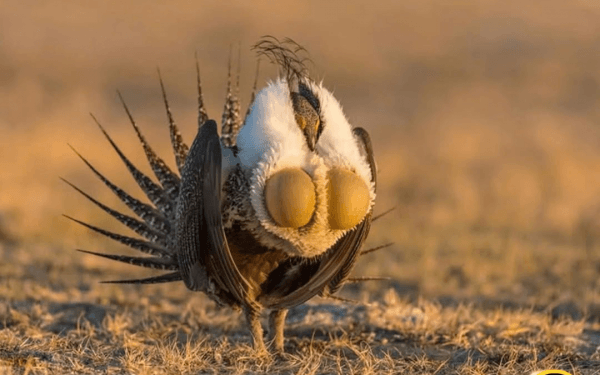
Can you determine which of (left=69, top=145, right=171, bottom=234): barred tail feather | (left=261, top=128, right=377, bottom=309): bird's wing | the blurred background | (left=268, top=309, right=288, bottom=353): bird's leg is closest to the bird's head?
(left=261, top=128, right=377, bottom=309): bird's wing

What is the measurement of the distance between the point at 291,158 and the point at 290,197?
0.17 metres

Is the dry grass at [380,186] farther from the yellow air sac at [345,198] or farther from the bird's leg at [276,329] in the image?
the yellow air sac at [345,198]

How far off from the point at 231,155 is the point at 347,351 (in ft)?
3.26

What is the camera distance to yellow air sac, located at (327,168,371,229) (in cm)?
355

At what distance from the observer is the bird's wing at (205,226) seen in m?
3.55

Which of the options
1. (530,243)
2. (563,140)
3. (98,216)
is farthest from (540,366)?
(563,140)

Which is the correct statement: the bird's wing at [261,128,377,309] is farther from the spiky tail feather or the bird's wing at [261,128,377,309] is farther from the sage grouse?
the spiky tail feather

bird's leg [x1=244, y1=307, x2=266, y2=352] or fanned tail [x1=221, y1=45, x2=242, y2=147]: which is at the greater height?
fanned tail [x1=221, y1=45, x2=242, y2=147]

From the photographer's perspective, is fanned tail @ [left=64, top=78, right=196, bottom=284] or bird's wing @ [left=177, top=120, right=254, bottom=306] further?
fanned tail @ [left=64, top=78, right=196, bottom=284]

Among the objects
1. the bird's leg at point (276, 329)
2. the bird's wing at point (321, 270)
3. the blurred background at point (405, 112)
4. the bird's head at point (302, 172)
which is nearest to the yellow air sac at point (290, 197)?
the bird's head at point (302, 172)

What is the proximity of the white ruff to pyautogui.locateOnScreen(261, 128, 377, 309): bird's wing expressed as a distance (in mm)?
113

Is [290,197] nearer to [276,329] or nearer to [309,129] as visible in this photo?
[309,129]

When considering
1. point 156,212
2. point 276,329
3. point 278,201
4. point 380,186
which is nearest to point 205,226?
point 278,201

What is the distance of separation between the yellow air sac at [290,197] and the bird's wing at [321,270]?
1.07 ft
